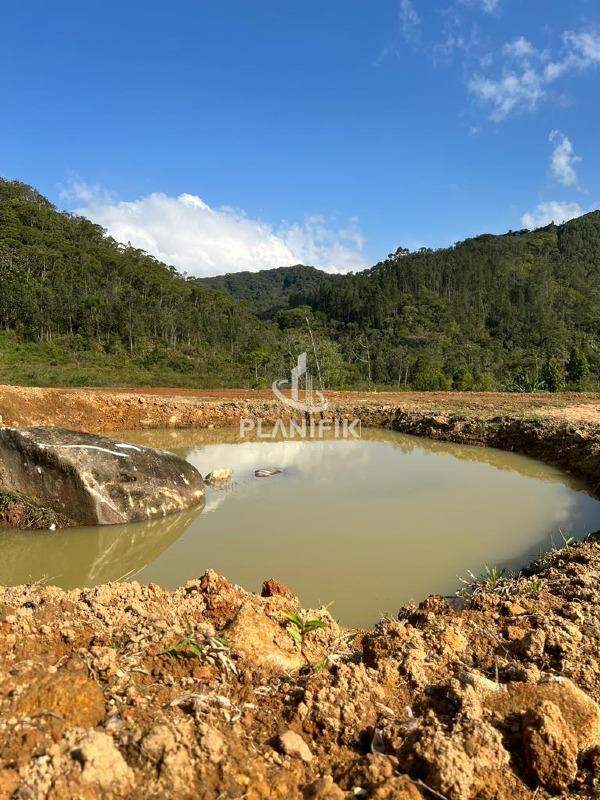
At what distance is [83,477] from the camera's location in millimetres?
6227

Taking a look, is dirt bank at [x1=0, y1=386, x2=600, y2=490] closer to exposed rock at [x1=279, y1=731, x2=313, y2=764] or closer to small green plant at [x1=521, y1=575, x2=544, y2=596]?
small green plant at [x1=521, y1=575, x2=544, y2=596]

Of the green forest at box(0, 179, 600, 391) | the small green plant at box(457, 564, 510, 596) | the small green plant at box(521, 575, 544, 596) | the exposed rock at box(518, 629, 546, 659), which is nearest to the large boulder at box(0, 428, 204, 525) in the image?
the small green plant at box(457, 564, 510, 596)

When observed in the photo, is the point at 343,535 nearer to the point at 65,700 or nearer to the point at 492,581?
the point at 492,581

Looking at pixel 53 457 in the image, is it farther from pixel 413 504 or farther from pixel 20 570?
pixel 413 504

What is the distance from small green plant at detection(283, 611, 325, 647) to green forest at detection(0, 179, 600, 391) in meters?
21.6

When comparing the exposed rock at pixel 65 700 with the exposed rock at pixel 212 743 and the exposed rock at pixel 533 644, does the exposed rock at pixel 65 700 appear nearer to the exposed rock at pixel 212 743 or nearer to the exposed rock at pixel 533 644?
the exposed rock at pixel 212 743

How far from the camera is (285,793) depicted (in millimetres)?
1767

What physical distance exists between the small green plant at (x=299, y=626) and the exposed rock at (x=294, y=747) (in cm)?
106

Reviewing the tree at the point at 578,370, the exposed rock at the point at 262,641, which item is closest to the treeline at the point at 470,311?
the tree at the point at 578,370

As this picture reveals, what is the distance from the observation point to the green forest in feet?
101

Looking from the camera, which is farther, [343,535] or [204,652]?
[343,535]

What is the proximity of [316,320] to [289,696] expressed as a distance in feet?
204

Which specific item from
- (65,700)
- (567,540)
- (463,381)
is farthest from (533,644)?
(463,381)

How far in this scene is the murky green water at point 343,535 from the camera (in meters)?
5.00
